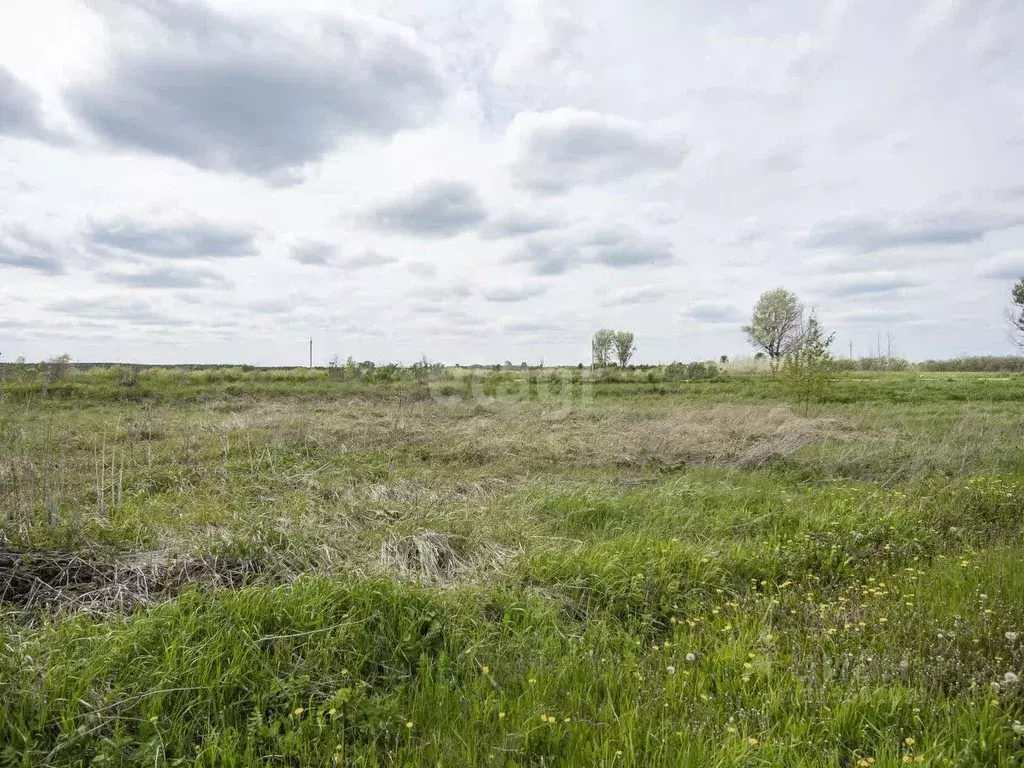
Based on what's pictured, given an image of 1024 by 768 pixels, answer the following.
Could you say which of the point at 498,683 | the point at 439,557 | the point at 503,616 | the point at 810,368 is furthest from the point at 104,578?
the point at 810,368

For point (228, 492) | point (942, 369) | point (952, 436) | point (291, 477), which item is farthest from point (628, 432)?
point (942, 369)

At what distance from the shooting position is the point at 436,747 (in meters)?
2.70

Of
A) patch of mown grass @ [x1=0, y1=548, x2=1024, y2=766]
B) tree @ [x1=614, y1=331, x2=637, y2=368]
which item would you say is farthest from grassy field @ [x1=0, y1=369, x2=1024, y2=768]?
tree @ [x1=614, y1=331, x2=637, y2=368]

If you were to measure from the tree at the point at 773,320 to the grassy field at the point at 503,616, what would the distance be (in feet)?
181

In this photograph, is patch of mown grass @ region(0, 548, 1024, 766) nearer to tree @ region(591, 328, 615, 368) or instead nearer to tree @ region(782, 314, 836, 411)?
tree @ region(782, 314, 836, 411)

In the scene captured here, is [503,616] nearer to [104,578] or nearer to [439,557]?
[439,557]

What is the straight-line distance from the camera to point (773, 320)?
198 feet

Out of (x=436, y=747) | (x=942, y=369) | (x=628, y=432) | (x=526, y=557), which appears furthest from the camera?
(x=942, y=369)

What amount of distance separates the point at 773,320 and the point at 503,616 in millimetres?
63904

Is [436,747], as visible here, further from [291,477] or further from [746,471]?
[746,471]

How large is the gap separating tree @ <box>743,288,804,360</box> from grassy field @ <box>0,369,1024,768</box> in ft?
181

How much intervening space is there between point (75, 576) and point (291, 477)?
12.1 ft

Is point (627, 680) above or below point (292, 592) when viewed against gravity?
below

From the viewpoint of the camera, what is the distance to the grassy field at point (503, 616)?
2.72 meters
